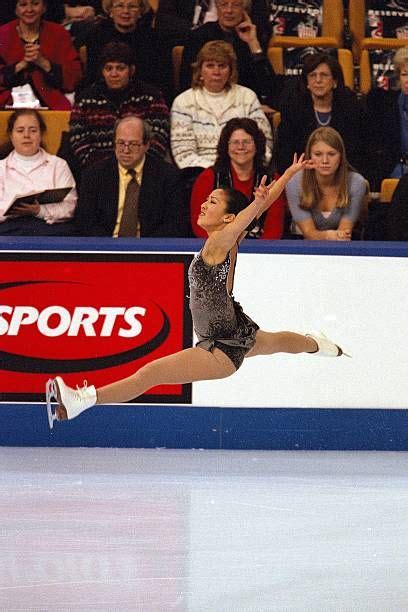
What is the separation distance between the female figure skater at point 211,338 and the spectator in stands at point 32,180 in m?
2.10

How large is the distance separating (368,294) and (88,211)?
177cm

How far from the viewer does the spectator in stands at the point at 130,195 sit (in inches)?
282

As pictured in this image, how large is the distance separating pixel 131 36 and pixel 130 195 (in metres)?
1.58

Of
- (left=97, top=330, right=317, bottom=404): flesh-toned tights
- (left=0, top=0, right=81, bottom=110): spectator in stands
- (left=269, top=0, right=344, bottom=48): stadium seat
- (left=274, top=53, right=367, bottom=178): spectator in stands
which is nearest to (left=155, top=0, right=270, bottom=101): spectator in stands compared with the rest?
(left=269, top=0, right=344, bottom=48): stadium seat

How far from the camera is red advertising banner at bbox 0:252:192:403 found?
22.0 feet

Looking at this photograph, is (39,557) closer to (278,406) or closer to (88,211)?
(278,406)

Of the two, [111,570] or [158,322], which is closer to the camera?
[111,570]

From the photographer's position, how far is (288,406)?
6.66 metres

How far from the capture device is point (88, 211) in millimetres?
7195

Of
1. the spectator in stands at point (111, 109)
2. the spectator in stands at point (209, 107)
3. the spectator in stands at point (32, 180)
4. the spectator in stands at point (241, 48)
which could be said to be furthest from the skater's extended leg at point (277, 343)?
the spectator in stands at point (241, 48)

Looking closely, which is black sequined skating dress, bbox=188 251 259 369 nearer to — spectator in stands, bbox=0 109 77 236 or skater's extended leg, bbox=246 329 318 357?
skater's extended leg, bbox=246 329 318 357

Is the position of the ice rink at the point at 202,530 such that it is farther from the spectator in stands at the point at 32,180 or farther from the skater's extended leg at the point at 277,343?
the spectator in stands at the point at 32,180

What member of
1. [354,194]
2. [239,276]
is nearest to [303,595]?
[239,276]

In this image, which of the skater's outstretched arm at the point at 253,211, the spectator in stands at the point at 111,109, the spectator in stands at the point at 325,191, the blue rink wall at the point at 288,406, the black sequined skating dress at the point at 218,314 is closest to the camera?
the skater's outstretched arm at the point at 253,211
